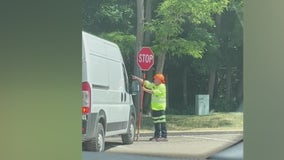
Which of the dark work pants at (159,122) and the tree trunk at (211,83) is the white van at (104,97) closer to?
the dark work pants at (159,122)

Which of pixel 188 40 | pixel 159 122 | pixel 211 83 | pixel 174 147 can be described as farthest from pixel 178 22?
pixel 174 147

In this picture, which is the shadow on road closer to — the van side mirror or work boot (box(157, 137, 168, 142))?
work boot (box(157, 137, 168, 142))

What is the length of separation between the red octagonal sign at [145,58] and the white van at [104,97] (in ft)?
1.24

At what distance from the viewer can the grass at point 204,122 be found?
7082mm

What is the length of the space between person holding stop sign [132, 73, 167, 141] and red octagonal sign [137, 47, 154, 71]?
0.72 feet

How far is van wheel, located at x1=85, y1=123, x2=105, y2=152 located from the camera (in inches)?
295

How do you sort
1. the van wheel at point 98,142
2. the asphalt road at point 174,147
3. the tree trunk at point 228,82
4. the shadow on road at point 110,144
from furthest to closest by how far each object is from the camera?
the shadow on road at point 110,144, the van wheel at point 98,142, the asphalt road at point 174,147, the tree trunk at point 228,82

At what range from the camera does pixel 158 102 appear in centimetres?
729

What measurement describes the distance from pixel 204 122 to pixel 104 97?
1.46 metres

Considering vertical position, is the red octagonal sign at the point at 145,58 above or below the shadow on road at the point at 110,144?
above

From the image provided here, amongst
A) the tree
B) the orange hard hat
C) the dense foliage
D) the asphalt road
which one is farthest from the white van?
the tree

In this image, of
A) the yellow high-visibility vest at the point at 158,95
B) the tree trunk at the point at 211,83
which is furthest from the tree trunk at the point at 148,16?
the tree trunk at the point at 211,83

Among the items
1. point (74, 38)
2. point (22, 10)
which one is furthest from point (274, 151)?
point (22, 10)

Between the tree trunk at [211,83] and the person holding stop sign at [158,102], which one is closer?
the tree trunk at [211,83]
